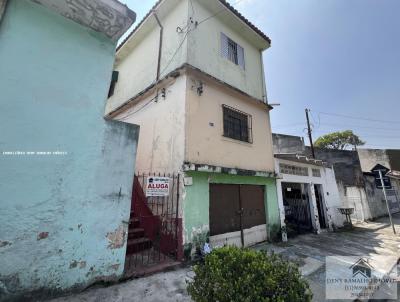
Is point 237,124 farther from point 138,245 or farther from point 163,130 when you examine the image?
point 138,245

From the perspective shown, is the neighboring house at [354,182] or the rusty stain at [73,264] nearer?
the rusty stain at [73,264]

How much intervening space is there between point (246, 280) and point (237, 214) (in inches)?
186

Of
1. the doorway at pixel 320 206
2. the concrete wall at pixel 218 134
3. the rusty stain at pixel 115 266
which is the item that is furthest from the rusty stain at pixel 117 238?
the doorway at pixel 320 206

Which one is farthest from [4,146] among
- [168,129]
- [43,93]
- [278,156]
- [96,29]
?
[278,156]

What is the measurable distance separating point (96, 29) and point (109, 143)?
9.26 ft

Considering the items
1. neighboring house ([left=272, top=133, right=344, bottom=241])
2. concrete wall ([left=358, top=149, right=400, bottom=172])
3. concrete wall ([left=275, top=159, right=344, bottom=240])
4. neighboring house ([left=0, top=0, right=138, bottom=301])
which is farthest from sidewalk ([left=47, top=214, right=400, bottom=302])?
concrete wall ([left=358, top=149, right=400, bottom=172])

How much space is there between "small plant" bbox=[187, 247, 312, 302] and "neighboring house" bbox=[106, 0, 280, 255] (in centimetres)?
274

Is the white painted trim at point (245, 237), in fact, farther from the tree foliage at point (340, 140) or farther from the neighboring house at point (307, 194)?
the tree foliage at point (340, 140)

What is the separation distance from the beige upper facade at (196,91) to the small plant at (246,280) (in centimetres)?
324

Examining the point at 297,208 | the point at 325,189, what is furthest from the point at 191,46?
the point at 325,189

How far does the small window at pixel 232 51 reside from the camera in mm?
8703

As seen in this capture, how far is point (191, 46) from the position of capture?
24.0 feet

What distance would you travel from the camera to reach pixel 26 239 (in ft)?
11.2

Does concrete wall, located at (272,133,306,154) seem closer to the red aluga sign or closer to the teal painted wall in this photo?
the teal painted wall
